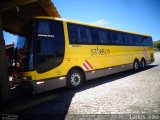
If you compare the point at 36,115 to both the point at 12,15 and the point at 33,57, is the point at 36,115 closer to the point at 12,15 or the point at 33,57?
the point at 33,57

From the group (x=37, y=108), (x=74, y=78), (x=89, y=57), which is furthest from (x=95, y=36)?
(x=37, y=108)

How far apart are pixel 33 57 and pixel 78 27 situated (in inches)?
133

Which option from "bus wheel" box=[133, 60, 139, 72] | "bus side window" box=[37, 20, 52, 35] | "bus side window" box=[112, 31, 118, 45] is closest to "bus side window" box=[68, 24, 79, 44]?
"bus side window" box=[37, 20, 52, 35]

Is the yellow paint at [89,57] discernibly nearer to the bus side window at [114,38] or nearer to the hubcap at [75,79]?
the bus side window at [114,38]

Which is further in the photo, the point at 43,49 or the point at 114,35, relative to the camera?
the point at 114,35

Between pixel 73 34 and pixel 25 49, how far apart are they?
2621 millimetres

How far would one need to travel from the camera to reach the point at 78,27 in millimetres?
9719

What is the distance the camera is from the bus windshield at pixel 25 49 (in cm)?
741

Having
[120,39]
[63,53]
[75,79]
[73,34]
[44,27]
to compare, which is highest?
[44,27]

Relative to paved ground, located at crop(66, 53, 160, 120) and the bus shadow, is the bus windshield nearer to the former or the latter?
the bus shadow

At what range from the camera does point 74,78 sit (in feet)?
30.0

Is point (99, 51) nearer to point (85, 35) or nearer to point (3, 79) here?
point (85, 35)

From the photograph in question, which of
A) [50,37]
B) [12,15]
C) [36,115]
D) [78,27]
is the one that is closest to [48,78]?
[50,37]

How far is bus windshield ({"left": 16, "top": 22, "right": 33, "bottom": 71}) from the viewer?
7414 mm
